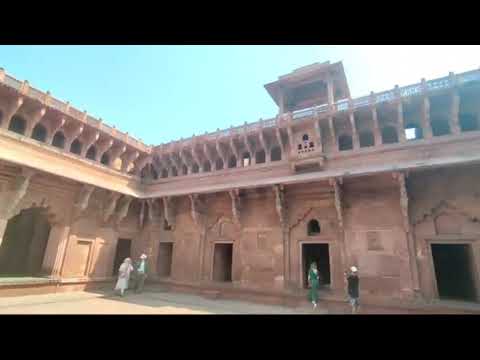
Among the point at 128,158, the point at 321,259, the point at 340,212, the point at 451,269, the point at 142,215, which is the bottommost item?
the point at 451,269

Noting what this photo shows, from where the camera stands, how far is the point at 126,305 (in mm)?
8805

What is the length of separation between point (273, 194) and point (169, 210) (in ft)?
17.5

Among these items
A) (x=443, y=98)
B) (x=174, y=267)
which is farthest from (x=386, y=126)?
(x=174, y=267)

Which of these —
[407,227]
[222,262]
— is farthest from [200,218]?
[407,227]

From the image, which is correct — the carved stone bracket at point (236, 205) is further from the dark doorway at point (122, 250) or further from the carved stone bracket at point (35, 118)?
the carved stone bracket at point (35, 118)

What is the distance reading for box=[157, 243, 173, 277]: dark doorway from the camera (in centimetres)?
1378

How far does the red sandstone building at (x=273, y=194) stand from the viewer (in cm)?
901

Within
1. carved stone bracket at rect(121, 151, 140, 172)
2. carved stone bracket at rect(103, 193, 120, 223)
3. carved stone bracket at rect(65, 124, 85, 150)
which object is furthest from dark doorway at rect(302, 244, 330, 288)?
carved stone bracket at rect(65, 124, 85, 150)

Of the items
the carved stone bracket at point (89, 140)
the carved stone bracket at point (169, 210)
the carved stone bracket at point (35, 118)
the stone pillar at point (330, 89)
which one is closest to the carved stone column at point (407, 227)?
the stone pillar at point (330, 89)

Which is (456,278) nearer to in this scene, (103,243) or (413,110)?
(413,110)

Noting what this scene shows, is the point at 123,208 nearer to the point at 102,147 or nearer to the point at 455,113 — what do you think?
the point at 102,147

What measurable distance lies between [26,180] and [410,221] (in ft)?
43.7

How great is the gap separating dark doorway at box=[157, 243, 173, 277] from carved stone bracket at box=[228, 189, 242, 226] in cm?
454

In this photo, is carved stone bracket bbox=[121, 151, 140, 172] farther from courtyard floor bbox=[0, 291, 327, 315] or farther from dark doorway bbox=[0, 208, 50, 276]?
courtyard floor bbox=[0, 291, 327, 315]
